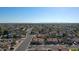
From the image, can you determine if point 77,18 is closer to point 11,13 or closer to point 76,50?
point 76,50

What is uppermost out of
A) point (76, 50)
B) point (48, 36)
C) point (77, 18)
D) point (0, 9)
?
point (0, 9)

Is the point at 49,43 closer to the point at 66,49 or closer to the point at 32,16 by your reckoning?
the point at 66,49

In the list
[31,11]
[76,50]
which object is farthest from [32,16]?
[76,50]

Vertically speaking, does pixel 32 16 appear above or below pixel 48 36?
above

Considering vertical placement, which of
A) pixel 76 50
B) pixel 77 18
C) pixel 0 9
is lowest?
pixel 76 50

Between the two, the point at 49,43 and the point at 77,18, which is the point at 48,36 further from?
the point at 77,18

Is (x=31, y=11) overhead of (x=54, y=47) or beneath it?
overhead
